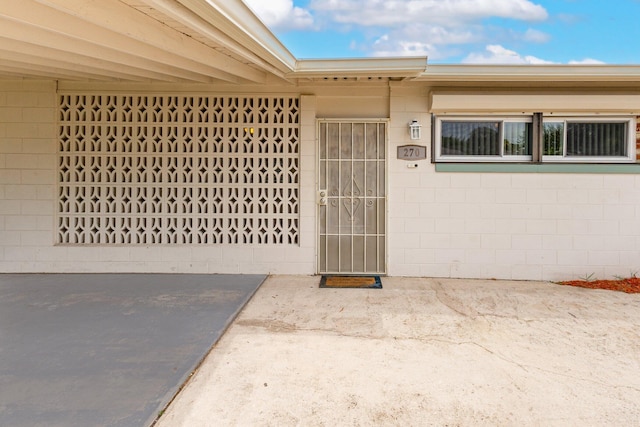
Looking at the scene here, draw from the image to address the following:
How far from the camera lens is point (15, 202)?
5.61 metres

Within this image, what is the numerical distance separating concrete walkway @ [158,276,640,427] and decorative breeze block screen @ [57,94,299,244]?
1.69 metres

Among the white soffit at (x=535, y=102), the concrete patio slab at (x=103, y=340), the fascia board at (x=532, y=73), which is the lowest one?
the concrete patio slab at (x=103, y=340)

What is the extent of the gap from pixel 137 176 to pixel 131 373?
3640 millimetres

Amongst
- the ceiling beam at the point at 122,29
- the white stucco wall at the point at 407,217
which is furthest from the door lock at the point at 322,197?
the ceiling beam at the point at 122,29

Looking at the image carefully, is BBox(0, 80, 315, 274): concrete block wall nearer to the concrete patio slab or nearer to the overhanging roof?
the concrete patio slab

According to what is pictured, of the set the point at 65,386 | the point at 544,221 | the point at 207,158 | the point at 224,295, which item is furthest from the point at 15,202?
the point at 544,221

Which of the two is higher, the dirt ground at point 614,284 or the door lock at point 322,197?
the door lock at point 322,197

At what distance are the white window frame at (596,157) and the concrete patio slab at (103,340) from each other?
15.0ft

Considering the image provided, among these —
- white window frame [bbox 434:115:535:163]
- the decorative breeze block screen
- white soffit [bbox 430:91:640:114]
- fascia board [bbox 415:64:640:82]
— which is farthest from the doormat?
fascia board [bbox 415:64:640:82]

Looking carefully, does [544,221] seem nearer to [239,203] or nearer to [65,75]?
[239,203]

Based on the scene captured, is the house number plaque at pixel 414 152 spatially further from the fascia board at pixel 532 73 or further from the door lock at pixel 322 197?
the door lock at pixel 322 197

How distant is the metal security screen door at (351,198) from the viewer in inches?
222

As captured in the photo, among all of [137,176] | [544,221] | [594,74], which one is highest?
[594,74]

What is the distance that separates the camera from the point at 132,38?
3.40 m
